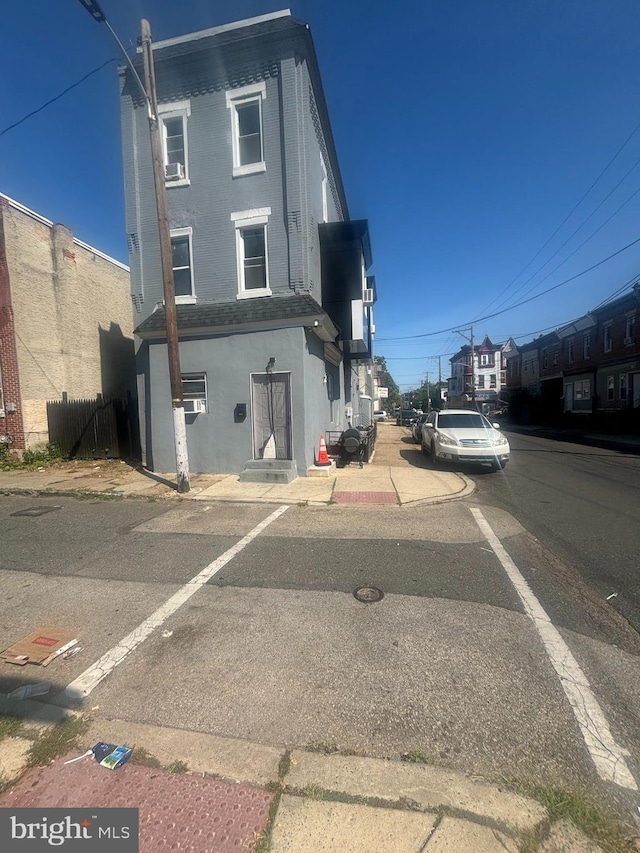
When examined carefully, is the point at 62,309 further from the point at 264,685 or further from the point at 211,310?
the point at 264,685

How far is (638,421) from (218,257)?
23.6m

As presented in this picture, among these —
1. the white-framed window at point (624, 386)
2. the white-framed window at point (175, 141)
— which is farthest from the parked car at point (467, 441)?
the white-framed window at point (624, 386)

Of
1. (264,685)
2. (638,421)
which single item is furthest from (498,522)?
(638,421)

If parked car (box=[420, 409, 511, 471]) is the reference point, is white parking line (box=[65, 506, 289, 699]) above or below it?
below

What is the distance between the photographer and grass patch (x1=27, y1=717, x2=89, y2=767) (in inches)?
87.5

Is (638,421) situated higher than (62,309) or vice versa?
(62,309)

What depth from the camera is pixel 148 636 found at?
3.43 meters

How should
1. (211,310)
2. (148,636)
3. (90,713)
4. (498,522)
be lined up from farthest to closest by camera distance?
(211,310) < (498,522) < (148,636) < (90,713)

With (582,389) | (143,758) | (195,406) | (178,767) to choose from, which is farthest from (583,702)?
(582,389)

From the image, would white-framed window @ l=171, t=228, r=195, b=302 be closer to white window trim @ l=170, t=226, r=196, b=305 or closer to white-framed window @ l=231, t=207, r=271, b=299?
white window trim @ l=170, t=226, r=196, b=305

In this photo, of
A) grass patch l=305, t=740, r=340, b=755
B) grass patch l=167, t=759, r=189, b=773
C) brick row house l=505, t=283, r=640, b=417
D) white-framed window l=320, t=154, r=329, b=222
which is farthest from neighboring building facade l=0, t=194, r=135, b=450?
brick row house l=505, t=283, r=640, b=417

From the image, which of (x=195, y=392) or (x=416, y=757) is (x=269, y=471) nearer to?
(x=195, y=392)

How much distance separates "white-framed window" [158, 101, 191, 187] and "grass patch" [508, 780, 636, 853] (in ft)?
44.4

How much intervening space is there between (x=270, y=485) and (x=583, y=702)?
24.3ft
